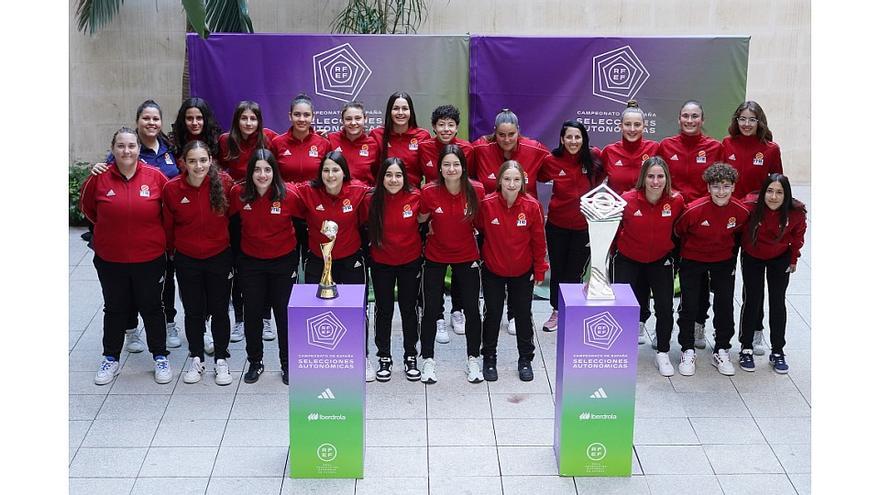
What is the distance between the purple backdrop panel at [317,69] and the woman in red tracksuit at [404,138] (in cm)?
103

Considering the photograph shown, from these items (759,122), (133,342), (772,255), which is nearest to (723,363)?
(772,255)

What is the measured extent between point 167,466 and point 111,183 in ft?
5.72

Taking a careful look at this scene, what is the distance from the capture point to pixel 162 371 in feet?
20.6

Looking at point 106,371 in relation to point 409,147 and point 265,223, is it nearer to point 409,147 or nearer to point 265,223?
point 265,223

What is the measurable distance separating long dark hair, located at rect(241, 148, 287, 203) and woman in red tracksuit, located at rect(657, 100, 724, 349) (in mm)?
2594

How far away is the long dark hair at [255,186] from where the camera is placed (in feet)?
19.3

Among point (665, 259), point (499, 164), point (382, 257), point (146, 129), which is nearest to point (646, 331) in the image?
point (665, 259)

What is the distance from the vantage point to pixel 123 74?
1023 cm

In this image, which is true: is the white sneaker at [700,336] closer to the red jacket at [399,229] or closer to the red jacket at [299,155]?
the red jacket at [399,229]

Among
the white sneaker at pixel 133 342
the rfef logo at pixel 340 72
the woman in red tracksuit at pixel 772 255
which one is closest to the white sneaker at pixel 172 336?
the white sneaker at pixel 133 342

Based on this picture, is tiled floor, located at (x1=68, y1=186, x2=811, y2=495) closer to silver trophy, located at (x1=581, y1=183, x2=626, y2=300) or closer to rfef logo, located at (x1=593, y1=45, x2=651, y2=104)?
silver trophy, located at (x1=581, y1=183, x2=626, y2=300)

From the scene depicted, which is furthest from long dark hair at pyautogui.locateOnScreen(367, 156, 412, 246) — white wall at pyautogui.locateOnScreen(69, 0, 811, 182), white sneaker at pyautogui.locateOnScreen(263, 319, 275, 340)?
white wall at pyautogui.locateOnScreen(69, 0, 811, 182)

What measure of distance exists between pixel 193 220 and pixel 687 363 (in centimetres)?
326

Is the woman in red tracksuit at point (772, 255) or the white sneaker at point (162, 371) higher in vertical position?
the woman in red tracksuit at point (772, 255)
